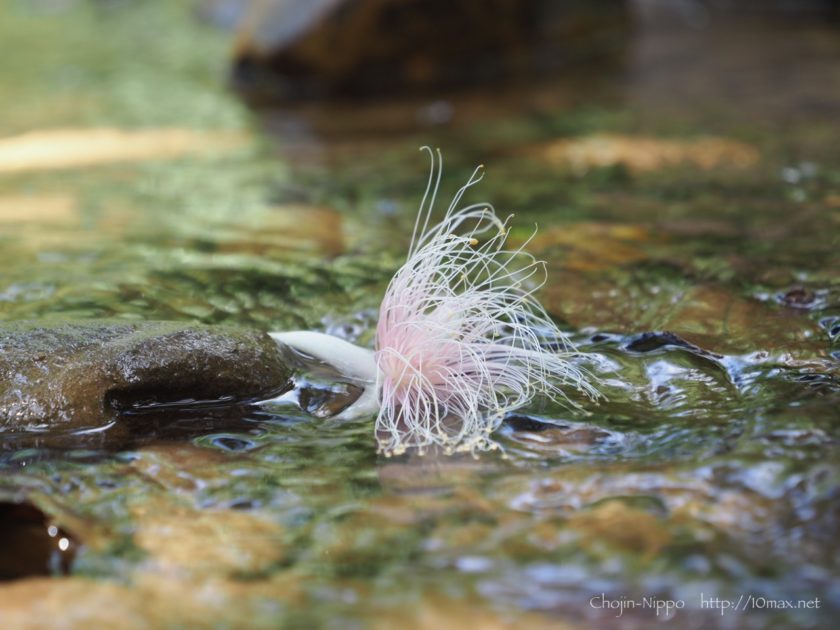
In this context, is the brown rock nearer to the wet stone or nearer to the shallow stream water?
the shallow stream water

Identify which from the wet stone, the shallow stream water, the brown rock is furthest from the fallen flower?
the brown rock

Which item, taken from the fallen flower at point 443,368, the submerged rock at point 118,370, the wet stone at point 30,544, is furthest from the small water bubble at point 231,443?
the wet stone at point 30,544

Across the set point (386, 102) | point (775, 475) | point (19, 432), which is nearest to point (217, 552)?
point (19, 432)

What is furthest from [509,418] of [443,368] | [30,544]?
[30,544]

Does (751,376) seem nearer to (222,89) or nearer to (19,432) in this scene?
(19,432)

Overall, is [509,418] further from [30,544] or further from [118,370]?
[30,544]

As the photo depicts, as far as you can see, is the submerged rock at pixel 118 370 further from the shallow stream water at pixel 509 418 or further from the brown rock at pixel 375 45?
the brown rock at pixel 375 45
